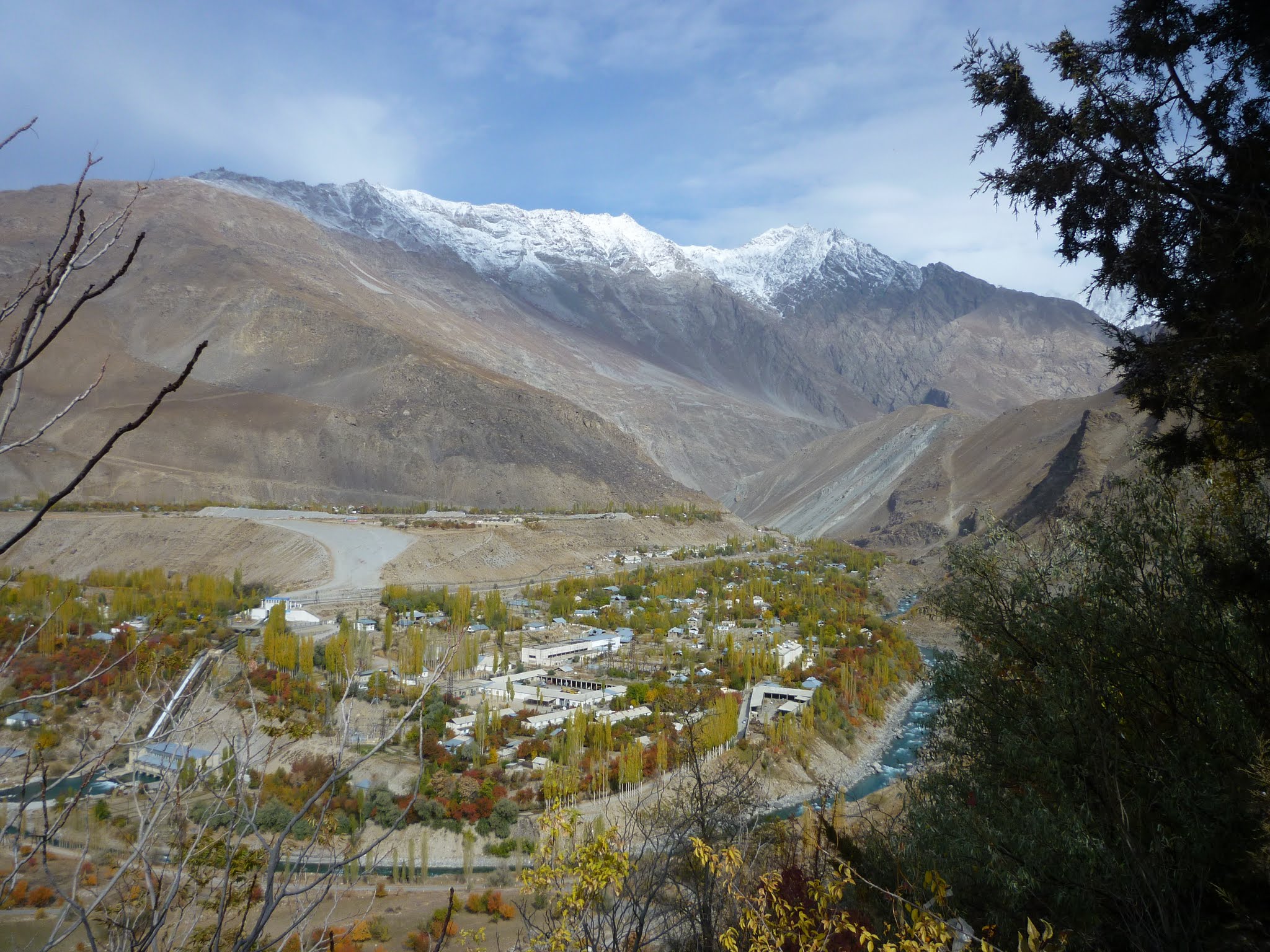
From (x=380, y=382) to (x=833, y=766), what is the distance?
67375mm

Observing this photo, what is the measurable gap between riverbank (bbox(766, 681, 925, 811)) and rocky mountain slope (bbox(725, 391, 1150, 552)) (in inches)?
850

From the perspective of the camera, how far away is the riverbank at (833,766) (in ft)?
71.8

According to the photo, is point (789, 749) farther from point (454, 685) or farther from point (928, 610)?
point (928, 610)

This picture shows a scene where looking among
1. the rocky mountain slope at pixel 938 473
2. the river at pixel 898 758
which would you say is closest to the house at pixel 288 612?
the river at pixel 898 758

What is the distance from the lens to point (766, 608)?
142 feet

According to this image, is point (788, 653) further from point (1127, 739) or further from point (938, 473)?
point (938, 473)

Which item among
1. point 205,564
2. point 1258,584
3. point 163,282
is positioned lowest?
point 205,564

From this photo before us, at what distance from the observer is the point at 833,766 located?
24609mm

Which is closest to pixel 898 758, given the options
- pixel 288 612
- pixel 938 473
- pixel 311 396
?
pixel 288 612

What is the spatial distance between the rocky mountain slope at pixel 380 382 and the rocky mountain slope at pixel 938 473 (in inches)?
246

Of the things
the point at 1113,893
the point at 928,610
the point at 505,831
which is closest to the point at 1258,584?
the point at 1113,893

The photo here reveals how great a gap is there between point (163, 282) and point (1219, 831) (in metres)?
114

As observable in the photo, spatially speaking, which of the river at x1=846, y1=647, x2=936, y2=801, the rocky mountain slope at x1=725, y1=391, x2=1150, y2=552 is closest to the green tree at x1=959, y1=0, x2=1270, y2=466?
the river at x1=846, y1=647, x2=936, y2=801

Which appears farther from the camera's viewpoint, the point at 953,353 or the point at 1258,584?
the point at 953,353
